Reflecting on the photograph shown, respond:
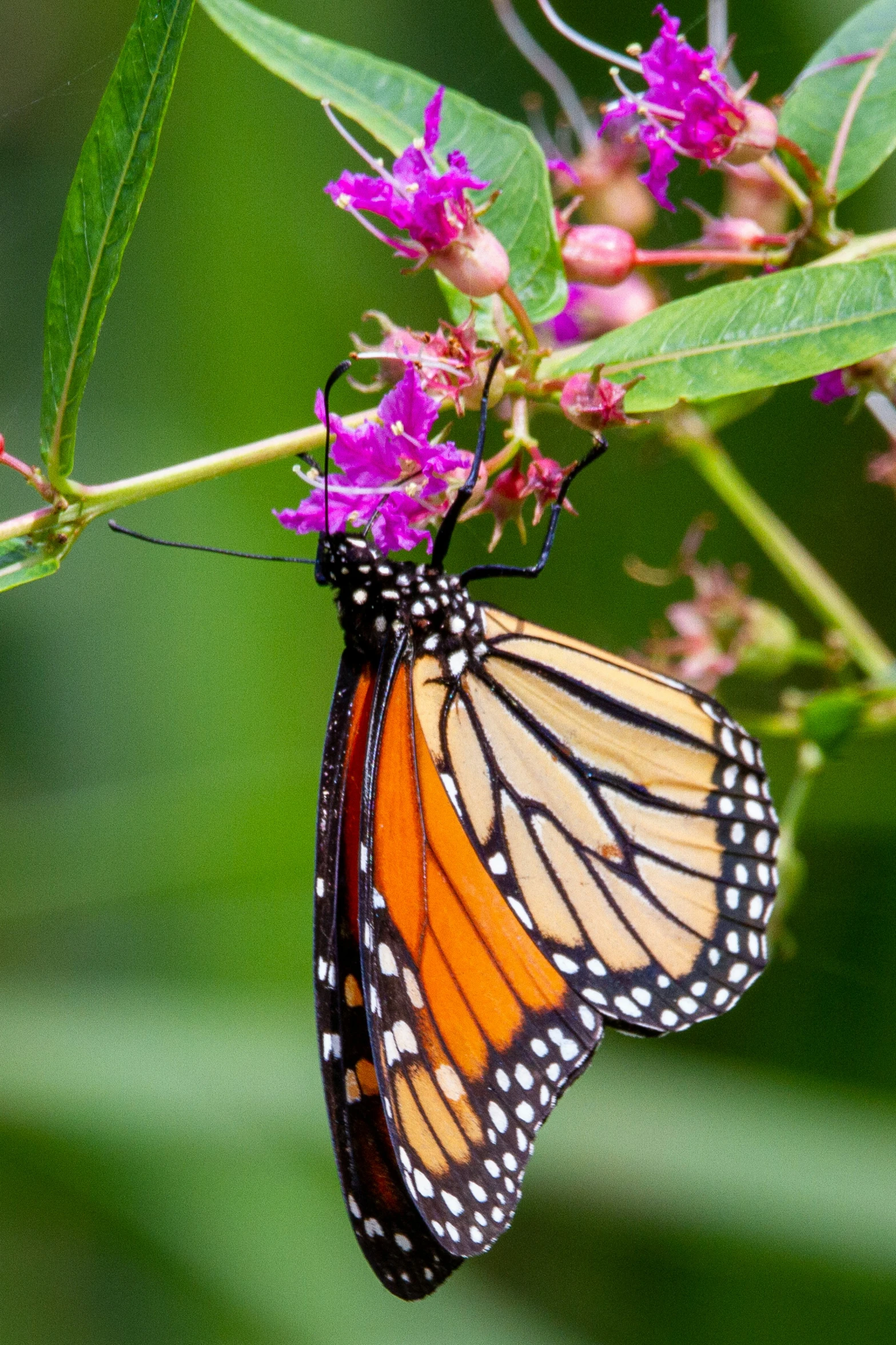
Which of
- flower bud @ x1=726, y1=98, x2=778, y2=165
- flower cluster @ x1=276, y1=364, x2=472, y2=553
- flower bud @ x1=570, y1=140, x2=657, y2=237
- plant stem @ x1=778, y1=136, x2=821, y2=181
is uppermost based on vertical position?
flower bud @ x1=570, y1=140, x2=657, y2=237

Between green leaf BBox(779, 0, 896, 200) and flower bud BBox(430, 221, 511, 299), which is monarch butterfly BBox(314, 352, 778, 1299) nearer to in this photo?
flower bud BBox(430, 221, 511, 299)

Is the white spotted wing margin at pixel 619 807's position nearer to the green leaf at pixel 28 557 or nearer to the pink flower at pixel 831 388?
the pink flower at pixel 831 388

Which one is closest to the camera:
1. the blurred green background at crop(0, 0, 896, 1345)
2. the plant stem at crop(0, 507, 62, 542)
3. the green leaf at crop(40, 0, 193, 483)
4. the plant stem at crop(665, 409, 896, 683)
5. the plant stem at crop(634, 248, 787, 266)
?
the green leaf at crop(40, 0, 193, 483)

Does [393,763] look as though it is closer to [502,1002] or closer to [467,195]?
[502,1002]

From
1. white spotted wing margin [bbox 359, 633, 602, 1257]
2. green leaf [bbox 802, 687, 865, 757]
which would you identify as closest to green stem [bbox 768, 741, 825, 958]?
green leaf [bbox 802, 687, 865, 757]

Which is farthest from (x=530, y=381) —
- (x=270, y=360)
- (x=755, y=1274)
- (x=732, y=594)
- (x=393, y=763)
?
(x=755, y=1274)

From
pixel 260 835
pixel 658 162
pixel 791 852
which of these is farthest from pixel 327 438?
pixel 260 835
